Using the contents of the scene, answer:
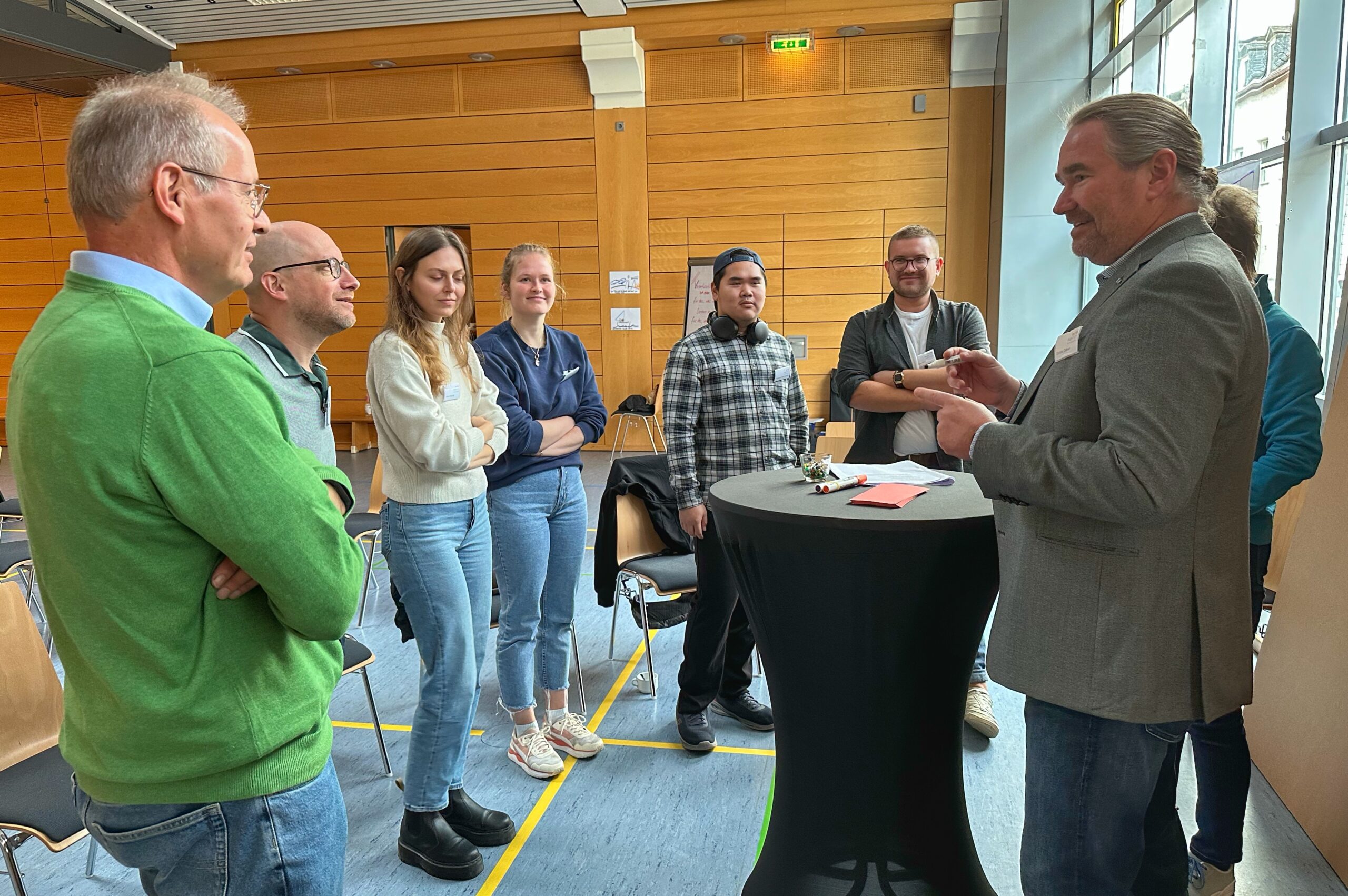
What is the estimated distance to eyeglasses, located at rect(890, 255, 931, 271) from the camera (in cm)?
311

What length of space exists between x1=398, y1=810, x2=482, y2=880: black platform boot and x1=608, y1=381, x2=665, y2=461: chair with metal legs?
20.3ft

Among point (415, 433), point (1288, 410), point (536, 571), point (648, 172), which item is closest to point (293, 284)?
point (415, 433)

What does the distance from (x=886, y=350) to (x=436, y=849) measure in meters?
2.22

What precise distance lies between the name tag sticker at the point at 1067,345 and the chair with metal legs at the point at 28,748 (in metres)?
2.09

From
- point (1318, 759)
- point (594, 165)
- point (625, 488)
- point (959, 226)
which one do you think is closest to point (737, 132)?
point (594, 165)

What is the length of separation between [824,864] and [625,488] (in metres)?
1.75

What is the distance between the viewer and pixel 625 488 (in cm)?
342

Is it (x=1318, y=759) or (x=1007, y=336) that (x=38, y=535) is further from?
(x=1007, y=336)

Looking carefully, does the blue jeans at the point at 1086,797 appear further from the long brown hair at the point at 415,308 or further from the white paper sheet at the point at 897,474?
the long brown hair at the point at 415,308

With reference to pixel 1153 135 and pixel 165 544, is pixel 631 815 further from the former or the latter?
pixel 1153 135

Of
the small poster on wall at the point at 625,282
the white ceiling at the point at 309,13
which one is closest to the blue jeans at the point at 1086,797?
the small poster on wall at the point at 625,282

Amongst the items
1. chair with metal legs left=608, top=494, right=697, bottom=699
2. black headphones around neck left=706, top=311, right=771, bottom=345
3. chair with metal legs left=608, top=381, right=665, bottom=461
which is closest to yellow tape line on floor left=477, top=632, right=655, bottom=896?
chair with metal legs left=608, top=494, right=697, bottom=699

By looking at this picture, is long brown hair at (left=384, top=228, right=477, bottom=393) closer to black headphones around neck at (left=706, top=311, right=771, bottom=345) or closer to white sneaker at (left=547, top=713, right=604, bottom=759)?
black headphones around neck at (left=706, top=311, right=771, bottom=345)

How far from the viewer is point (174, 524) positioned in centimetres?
102
